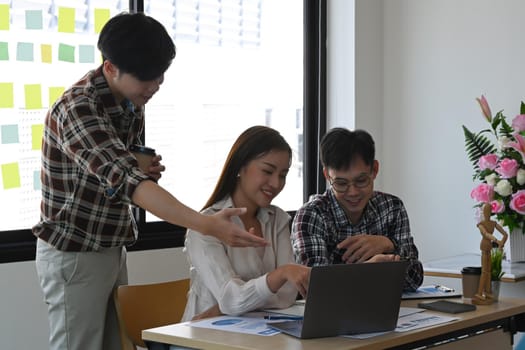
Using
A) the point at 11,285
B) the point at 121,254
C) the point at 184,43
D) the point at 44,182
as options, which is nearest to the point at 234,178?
the point at 121,254

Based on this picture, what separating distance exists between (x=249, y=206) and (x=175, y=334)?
63cm

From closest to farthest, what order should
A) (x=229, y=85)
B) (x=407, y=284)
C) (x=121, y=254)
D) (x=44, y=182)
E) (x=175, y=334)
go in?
(x=175, y=334), (x=44, y=182), (x=121, y=254), (x=407, y=284), (x=229, y=85)

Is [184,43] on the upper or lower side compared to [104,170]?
upper

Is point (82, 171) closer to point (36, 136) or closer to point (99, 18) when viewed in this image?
point (36, 136)

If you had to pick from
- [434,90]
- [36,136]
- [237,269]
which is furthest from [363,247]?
Result: [434,90]

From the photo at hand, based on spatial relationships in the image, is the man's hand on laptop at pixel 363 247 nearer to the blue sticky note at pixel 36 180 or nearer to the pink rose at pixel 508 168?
the pink rose at pixel 508 168

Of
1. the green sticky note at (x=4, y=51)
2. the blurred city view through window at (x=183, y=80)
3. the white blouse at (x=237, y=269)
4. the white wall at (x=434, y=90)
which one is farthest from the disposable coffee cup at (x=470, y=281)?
the green sticky note at (x=4, y=51)

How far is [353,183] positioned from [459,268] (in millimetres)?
896

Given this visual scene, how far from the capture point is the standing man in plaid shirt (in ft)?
7.11

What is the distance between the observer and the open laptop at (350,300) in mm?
1873

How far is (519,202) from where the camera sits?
10.9 feet

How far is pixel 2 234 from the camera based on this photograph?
2.97 meters

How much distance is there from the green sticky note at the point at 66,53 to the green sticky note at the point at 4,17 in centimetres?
24

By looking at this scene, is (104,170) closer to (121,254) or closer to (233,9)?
(121,254)
